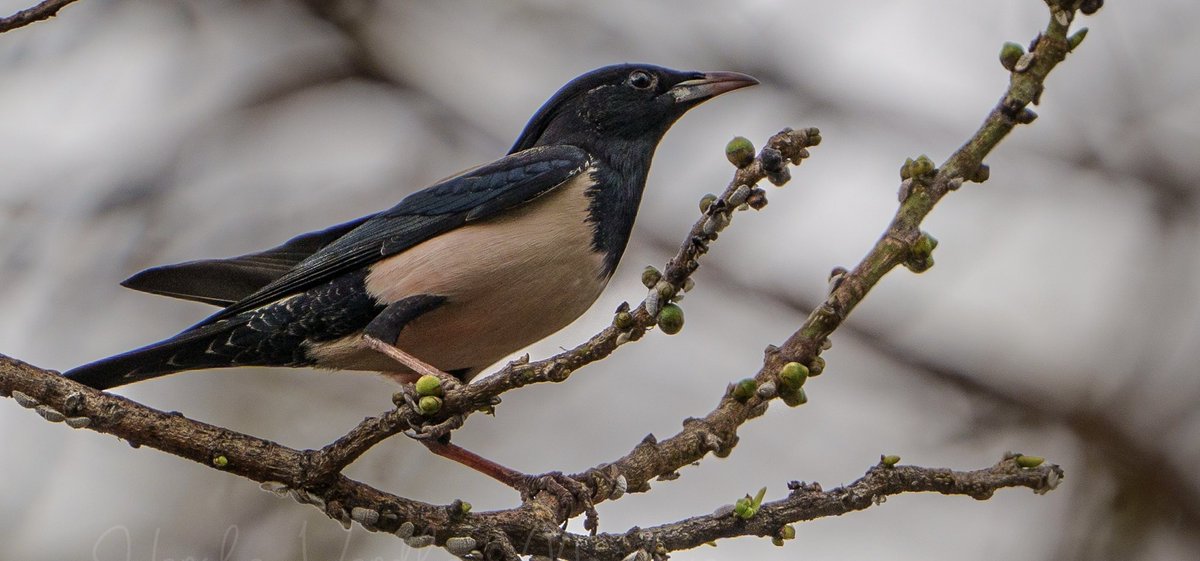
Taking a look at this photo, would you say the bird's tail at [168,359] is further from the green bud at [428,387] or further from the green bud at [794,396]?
the green bud at [794,396]

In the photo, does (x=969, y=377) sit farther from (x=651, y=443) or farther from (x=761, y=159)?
(x=761, y=159)

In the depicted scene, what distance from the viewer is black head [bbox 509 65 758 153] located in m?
5.14

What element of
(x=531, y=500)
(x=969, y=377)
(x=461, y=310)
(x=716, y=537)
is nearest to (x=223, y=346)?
(x=461, y=310)

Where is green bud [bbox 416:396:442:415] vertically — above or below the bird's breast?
below

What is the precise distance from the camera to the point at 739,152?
2.63 m

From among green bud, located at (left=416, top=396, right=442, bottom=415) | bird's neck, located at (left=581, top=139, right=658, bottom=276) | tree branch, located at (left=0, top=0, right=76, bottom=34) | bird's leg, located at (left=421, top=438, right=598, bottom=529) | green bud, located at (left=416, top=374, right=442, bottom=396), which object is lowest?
green bud, located at (left=416, top=396, right=442, bottom=415)

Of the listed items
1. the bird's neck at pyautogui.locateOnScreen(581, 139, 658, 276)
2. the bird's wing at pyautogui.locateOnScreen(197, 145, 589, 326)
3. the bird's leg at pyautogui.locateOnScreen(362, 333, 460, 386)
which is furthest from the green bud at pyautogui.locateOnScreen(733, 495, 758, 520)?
the bird's wing at pyautogui.locateOnScreen(197, 145, 589, 326)

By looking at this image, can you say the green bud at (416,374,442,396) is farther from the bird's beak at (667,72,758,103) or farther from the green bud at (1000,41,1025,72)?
the bird's beak at (667,72,758,103)

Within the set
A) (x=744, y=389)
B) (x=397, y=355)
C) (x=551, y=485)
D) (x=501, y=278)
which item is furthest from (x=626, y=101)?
(x=744, y=389)

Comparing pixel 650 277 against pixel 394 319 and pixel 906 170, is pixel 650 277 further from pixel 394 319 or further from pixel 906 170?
pixel 394 319

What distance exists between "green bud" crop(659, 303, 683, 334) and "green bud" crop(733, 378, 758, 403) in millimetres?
558

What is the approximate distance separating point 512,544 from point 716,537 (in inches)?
23.8

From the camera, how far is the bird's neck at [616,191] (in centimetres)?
454

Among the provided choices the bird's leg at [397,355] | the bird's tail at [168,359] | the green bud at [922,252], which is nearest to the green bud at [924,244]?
the green bud at [922,252]
